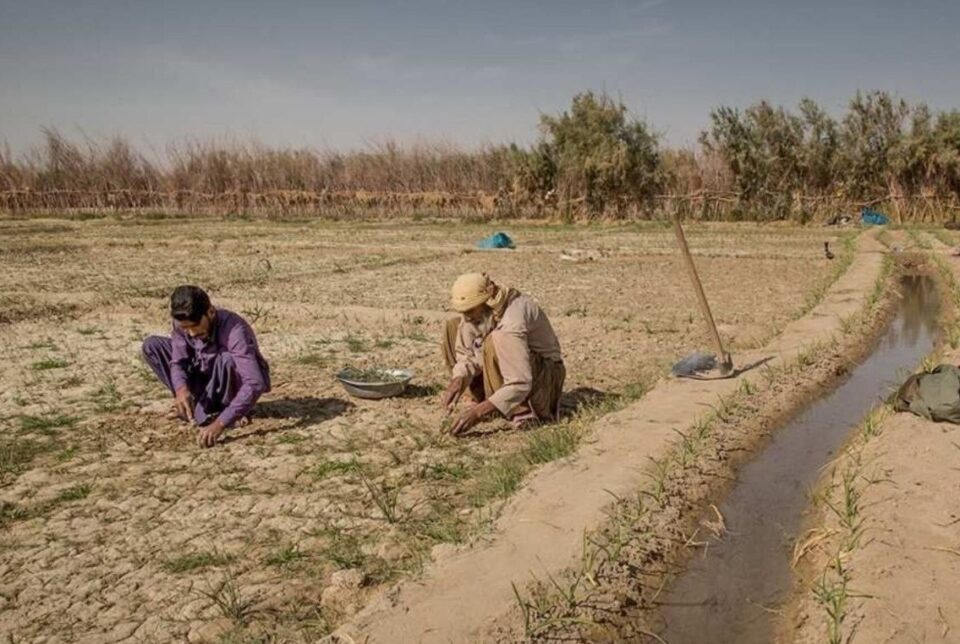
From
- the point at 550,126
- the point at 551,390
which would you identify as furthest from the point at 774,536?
the point at 550,126

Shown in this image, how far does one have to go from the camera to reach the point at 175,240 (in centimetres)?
1883

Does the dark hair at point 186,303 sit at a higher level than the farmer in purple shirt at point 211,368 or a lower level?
higher

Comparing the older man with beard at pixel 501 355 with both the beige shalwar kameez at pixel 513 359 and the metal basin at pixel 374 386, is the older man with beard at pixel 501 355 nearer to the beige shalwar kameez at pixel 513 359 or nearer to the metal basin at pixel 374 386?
the beige shalwar kameez at pixel 513 359

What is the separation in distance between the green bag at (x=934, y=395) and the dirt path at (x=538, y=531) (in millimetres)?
1087

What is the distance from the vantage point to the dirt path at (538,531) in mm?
2639

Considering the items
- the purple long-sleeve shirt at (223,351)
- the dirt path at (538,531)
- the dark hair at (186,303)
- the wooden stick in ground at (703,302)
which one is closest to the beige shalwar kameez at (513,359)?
the dirt path at (538,531)

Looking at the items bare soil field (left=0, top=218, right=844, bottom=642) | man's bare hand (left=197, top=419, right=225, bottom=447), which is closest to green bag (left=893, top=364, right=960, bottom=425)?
bare soil field (left=0, top=218, right=844, bottom=642)

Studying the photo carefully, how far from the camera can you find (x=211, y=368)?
468cm

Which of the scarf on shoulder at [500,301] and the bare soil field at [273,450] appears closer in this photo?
the bare soil field at [273,450]

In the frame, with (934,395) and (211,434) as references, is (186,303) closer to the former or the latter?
(211,434)

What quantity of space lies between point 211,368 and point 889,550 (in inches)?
144

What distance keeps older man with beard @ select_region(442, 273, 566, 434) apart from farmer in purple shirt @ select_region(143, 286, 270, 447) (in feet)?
3.85

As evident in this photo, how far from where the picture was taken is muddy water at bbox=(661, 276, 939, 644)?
2896 millimetres

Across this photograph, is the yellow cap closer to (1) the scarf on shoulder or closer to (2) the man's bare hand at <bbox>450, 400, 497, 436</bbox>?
(1) the scarf on shoulder
